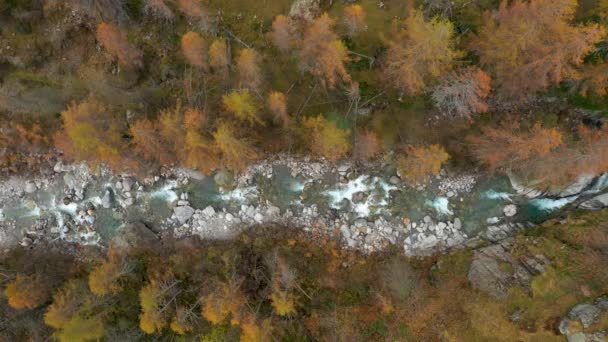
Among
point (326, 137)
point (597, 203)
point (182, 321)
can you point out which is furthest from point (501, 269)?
point (182, 321)

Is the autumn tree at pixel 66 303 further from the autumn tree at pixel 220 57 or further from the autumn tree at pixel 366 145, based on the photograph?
the autumn tree at pixel 366 145

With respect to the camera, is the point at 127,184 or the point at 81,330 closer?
the point at 81,330

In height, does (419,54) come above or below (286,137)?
above

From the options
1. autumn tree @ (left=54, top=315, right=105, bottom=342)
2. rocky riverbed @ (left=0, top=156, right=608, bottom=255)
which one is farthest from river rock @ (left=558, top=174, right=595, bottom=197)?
autumn tree @ (left=54, top=315, right=105, bottom=342)

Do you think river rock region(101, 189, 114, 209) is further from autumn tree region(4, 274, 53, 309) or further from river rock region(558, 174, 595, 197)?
river rock region(558, 174, 595, 197)

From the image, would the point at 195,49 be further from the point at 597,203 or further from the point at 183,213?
the point at 597,203

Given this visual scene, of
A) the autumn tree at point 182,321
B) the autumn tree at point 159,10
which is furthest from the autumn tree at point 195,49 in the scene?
the autumn tree at point 182,321
